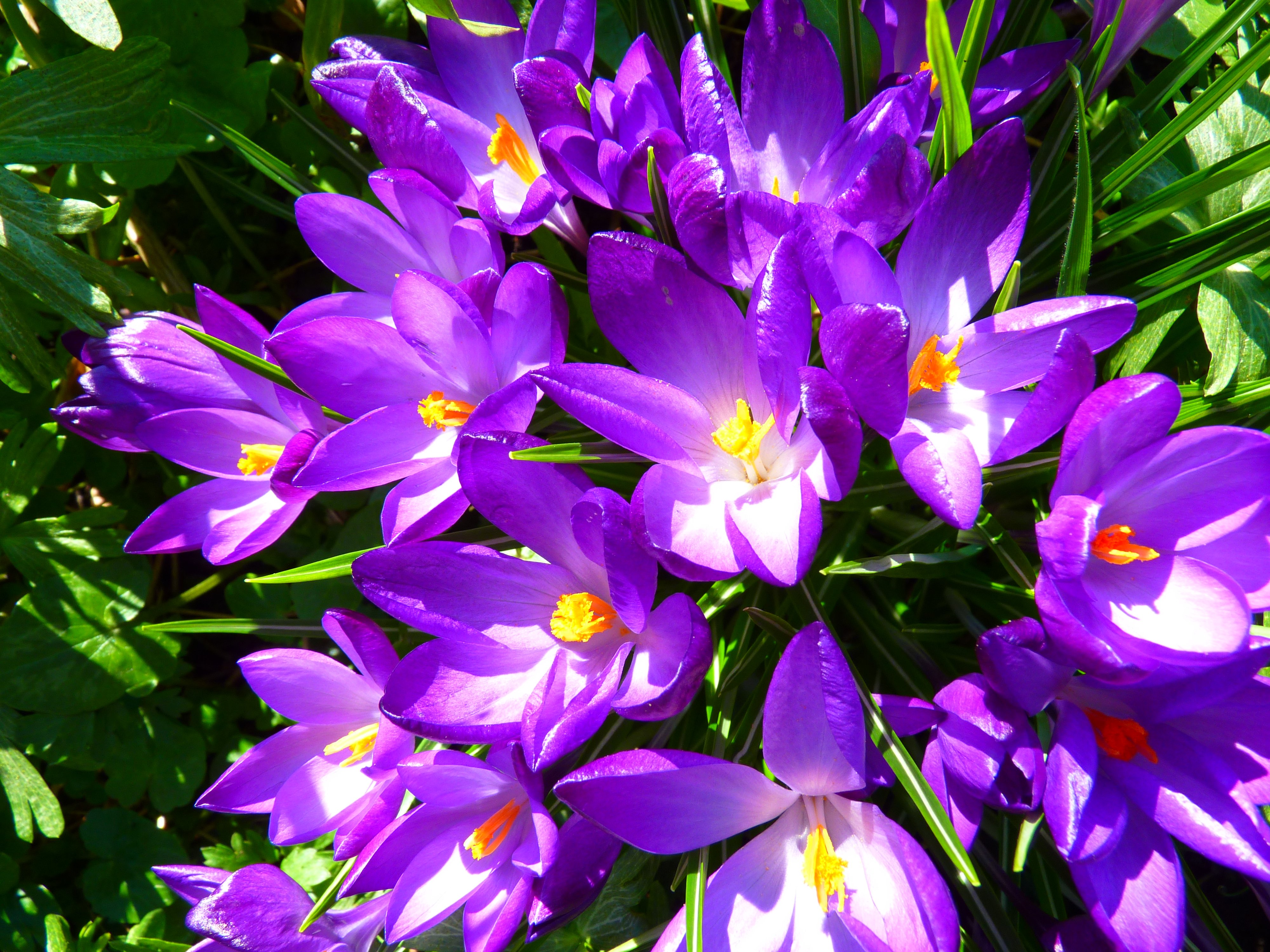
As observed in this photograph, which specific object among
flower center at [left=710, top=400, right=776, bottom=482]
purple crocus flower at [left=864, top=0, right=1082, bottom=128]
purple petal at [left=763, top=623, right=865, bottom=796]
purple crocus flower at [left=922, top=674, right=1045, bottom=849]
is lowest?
purple crocus flower at [left=922, top=674, right=1045, bottom=849]

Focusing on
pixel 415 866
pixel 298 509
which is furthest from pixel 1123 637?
pixel 298 509

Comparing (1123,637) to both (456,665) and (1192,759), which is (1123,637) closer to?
(1192,759)

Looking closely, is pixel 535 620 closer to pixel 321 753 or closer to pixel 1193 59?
pixel 321 753

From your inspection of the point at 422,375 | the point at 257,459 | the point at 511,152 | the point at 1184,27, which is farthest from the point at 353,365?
the point at 1184,27

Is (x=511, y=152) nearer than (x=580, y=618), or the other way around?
(x=580, y=618)

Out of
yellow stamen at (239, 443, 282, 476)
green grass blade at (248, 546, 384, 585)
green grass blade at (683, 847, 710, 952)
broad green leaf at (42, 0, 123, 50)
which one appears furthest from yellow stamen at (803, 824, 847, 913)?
broad green leaf at (42, 0, 123, 50)

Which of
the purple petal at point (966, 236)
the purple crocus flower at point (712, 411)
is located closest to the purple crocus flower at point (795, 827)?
the purple crocus flower at point (712, 411)

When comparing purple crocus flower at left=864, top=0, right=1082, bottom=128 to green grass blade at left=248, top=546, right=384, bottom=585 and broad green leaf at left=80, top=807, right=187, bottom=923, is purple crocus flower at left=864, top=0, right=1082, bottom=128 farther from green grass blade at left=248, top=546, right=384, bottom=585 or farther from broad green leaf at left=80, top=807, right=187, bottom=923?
broad green leaf at left=80, top=807, right=187, bottom=923
